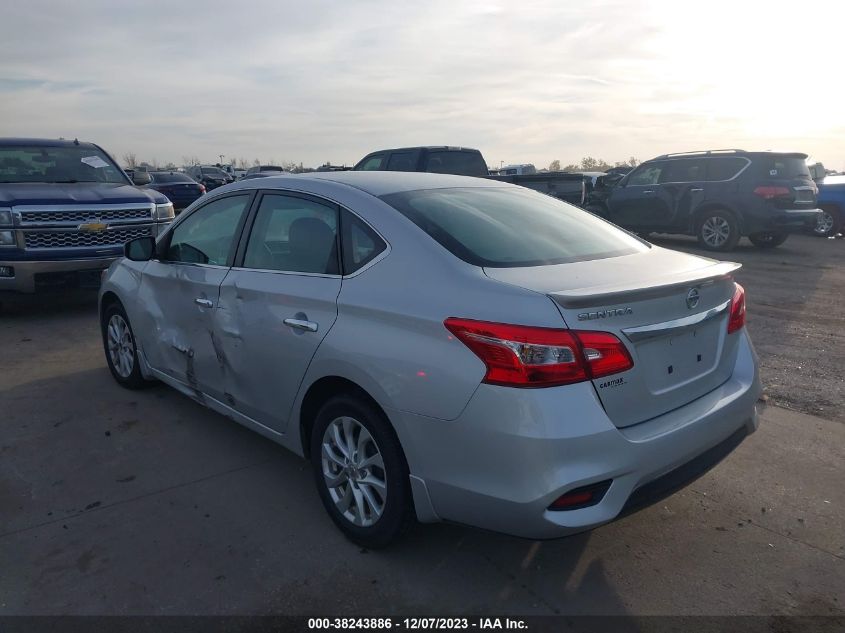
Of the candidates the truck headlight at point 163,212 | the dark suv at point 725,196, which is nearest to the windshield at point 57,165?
the truck headlight at point 163,212

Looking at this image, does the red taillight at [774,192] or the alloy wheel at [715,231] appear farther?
the alloy wheel at [715,231]

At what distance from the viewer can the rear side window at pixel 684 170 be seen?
13094 mm

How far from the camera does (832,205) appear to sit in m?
15.6

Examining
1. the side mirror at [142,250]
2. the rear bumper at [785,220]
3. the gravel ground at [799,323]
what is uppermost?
the side mirror at [142,250]

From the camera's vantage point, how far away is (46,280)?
7.14 metres

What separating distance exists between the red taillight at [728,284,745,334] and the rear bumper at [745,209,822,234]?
406 inches

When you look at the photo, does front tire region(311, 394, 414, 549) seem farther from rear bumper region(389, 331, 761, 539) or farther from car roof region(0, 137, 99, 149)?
car roof region(0, 137, 99, 149)

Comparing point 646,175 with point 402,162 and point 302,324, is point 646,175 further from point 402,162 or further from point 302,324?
point 302,324

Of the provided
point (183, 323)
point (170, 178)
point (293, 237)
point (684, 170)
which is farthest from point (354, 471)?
point (170, 178)

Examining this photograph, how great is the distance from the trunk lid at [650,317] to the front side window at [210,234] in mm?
1869

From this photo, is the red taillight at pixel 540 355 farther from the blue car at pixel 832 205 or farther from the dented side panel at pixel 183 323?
the blue car at pixel 832 205

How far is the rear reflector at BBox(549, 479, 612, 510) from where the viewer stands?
234cm

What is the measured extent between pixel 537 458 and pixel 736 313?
1.46 meters

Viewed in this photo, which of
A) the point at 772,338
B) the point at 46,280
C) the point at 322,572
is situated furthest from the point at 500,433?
the point at 46,280
